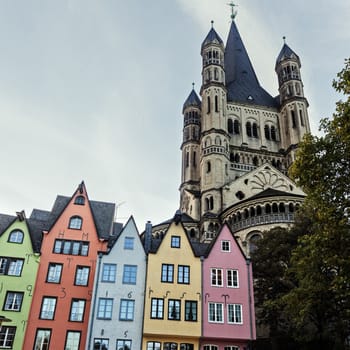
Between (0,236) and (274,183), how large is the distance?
3816cm

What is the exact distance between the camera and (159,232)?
163 feet

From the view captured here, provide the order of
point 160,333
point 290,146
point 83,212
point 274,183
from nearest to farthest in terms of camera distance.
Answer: point 160,333 → point 83,212 → point 274,183 → point 290,146

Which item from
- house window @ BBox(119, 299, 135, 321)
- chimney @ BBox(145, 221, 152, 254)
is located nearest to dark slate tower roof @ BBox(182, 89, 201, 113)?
chimney @ BBox(145, 221, 152, 254)

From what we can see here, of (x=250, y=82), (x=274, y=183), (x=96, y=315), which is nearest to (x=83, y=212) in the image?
(x=96, y=315)

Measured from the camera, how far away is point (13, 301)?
25469 millimetres

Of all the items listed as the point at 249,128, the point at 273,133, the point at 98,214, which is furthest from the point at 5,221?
the point at 273,133

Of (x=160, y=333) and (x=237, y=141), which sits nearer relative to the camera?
(x=160, y=333)

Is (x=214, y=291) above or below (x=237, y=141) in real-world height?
below

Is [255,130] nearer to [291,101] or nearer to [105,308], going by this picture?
[291,101]

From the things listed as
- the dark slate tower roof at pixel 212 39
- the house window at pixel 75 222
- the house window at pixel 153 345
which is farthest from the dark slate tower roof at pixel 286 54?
the house window at pixel 153 345

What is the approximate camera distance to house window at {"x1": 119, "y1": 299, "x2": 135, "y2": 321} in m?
25.4

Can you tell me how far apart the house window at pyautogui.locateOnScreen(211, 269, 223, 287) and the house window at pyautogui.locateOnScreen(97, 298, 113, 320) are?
7.65 m

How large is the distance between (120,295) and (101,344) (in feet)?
11.1

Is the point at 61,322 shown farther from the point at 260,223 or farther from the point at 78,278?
the point at 260,223
